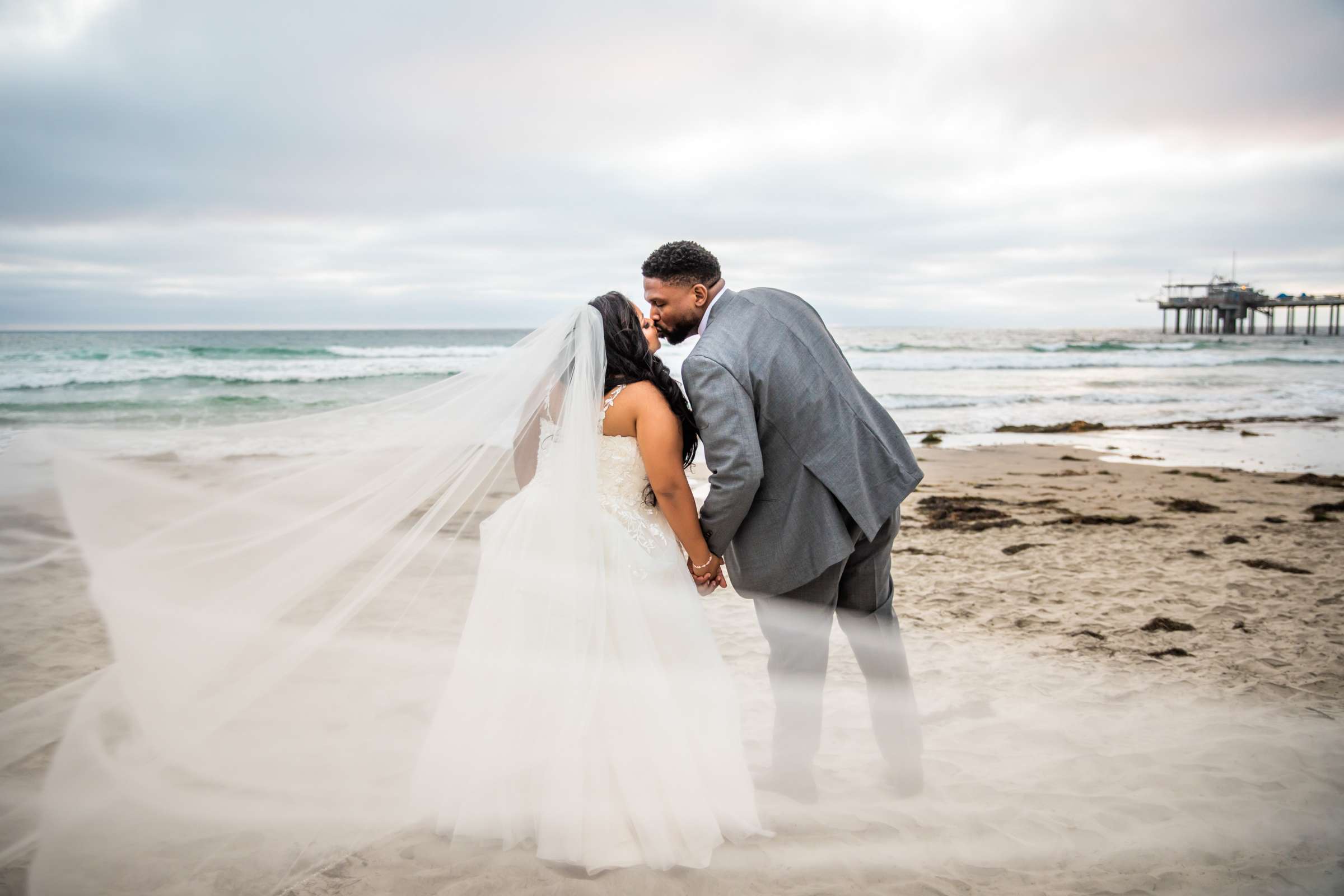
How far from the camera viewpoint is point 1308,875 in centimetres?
252

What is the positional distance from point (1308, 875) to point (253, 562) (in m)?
3.69

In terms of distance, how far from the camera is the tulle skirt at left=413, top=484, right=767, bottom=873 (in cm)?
258

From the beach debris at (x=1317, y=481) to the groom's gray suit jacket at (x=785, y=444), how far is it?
809 centimetres

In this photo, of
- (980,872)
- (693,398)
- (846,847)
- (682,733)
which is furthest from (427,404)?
(980,872)

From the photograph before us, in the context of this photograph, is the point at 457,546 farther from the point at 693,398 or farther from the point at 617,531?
the point at 693,398

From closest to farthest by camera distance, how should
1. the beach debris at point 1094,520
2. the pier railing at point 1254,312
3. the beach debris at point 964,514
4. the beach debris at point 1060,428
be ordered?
the beach debris at point 1094,520
the beach debris at point 964,514
the beach debris at point 1060,428
the pier railing at point 1254,312

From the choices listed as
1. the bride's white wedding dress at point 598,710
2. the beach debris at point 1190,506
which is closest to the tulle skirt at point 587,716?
the bride's white wedding dress at point 598,710

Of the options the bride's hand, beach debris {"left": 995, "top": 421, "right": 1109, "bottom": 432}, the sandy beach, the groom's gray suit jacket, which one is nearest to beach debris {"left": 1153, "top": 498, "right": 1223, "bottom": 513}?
the sandy beach

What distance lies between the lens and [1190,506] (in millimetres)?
7500

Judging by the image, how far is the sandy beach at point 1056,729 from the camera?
2559 millimetres

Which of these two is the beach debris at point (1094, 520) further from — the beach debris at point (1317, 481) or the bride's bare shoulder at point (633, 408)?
the bride's bare shoulder at point (633, 408)

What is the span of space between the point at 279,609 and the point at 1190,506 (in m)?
7.82

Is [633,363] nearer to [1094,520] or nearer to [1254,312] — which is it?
[1094,520]

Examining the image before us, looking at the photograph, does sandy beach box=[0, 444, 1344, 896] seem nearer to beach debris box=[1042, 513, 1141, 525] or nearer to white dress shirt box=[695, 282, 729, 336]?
beach debris box=[1042, 513, 1141, 525]
